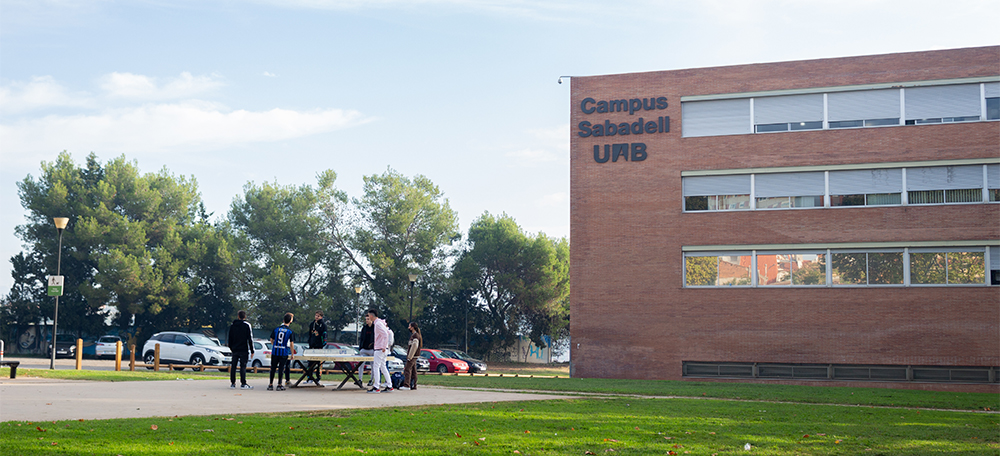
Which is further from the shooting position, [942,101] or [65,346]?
[65,346]

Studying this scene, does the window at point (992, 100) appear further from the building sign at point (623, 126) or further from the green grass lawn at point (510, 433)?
the green grass lawn at point (510, 433)

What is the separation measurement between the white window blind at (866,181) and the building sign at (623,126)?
6.02 metres

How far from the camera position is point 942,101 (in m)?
27.0

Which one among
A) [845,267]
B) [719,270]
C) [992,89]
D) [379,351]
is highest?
[992,89]

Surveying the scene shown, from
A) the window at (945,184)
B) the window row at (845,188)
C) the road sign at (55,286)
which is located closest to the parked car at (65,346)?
the road sign at (55,286)

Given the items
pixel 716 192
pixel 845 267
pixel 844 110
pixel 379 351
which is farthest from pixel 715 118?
pixel 379 351

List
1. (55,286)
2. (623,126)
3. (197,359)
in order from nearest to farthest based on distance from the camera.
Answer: (55,286)
(623,126)
(197,359)

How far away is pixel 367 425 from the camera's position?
9.02 metres

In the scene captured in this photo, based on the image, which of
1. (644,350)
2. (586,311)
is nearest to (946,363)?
(644,350)

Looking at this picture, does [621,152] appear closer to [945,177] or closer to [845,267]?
[845,267]

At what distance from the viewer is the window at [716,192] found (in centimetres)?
2830

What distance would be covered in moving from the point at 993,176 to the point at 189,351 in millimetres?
29806

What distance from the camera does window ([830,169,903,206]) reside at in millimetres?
27047

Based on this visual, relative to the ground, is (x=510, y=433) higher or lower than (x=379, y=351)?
lower
